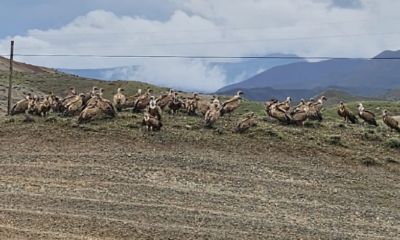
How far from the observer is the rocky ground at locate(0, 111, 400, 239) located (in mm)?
11688

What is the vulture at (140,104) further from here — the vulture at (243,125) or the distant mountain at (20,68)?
the distant mountain at (20,68)

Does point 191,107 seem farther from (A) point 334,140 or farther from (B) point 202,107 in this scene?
(A) point 334,140

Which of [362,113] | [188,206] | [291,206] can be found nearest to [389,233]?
[291,206]

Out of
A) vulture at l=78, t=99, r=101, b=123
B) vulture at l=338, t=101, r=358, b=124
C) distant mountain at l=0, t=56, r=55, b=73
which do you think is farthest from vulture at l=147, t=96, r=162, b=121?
distant mountain at l=0, t=56, r=55, b=73

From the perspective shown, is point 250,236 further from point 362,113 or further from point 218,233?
point 362,113

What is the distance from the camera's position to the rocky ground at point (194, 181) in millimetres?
11688

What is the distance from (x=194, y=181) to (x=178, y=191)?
905 millimetres

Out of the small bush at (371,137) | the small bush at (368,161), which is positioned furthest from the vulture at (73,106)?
the small bush at (371,137)

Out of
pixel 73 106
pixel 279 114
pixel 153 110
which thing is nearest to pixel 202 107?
pixel 279 114

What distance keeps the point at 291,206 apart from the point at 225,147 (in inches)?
164

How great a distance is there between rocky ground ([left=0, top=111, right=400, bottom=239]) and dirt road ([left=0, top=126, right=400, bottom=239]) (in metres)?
0.03

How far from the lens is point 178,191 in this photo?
13.8m

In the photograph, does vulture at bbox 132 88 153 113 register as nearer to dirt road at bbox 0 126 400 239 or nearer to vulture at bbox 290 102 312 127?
dirt road at bbox 0 126 400 239

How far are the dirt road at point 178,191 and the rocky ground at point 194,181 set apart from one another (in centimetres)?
3
